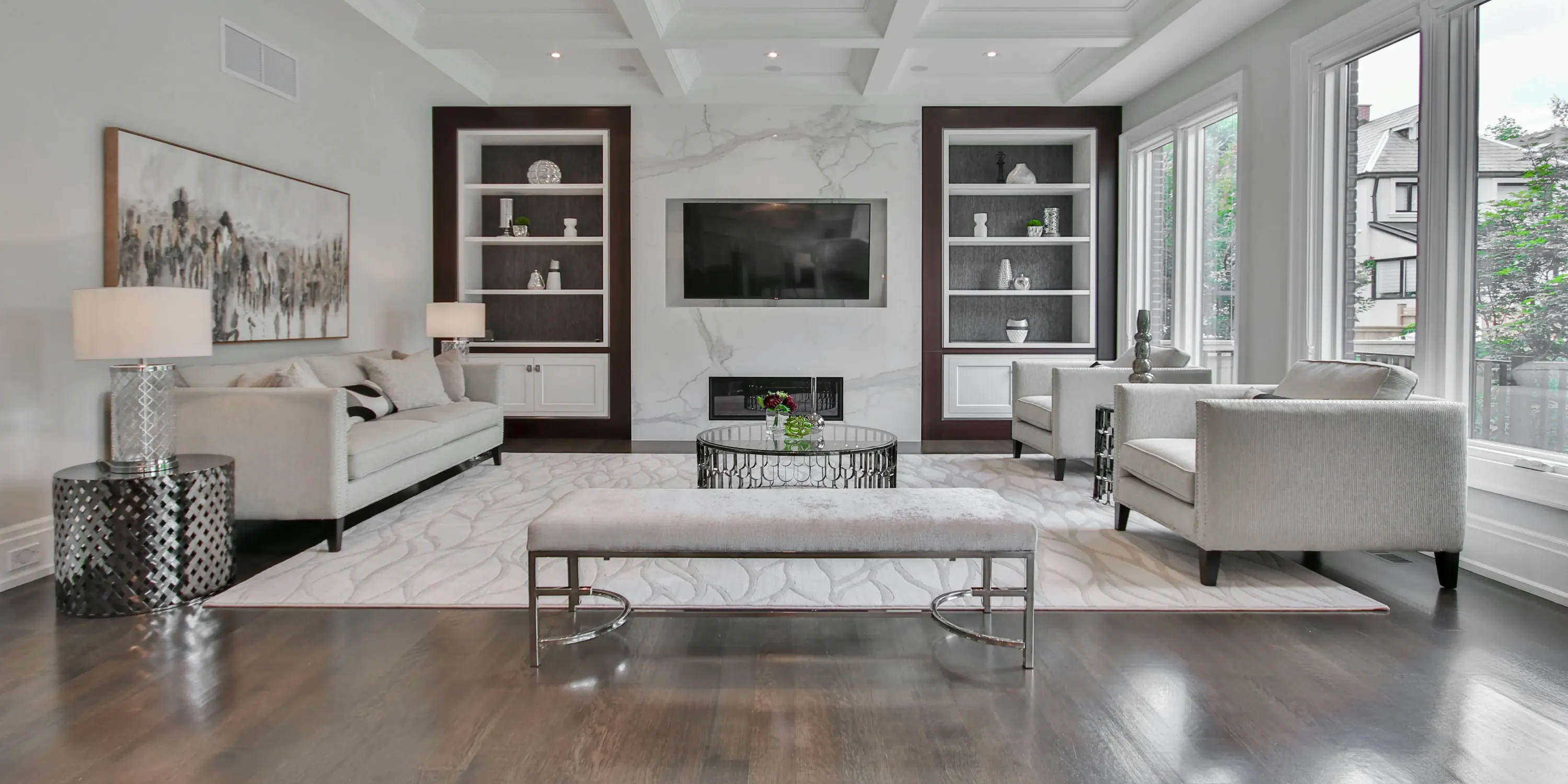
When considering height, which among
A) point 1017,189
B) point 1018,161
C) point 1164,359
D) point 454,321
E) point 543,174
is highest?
point 1018,161

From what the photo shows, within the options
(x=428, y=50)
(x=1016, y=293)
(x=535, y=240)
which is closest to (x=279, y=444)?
(x=428, y=50)

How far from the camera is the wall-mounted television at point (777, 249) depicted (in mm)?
6789

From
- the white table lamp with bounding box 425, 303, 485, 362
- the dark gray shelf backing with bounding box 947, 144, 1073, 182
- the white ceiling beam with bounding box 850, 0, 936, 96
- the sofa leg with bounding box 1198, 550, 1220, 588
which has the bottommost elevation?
the sofa leg with bounding box 1198, 550, 1220, 588

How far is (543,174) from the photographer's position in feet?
22.4

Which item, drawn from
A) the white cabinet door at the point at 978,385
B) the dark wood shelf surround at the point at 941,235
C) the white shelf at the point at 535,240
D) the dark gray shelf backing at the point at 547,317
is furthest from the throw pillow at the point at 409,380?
the white cabinet door at the point at 978,385

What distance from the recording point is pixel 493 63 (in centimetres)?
609

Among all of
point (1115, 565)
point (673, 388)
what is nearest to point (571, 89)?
point (673, 388)

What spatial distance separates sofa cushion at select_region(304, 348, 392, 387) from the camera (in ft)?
14.9

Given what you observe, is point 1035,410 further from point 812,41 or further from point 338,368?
point 338,368

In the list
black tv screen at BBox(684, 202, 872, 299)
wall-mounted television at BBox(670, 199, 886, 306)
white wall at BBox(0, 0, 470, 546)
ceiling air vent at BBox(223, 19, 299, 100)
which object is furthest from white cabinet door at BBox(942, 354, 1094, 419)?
ceiling air vent at BBox(223, 19, 299, 100)

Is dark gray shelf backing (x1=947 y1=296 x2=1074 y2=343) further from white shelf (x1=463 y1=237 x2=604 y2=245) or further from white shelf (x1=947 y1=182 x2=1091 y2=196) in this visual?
white shelf (x1=463 y1=237 x2=604 y2=245)

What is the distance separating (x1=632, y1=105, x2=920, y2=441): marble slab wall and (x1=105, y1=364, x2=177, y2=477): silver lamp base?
12.7ft

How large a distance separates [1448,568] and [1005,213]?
464 cm

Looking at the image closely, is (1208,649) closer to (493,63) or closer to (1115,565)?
(1115,565)
